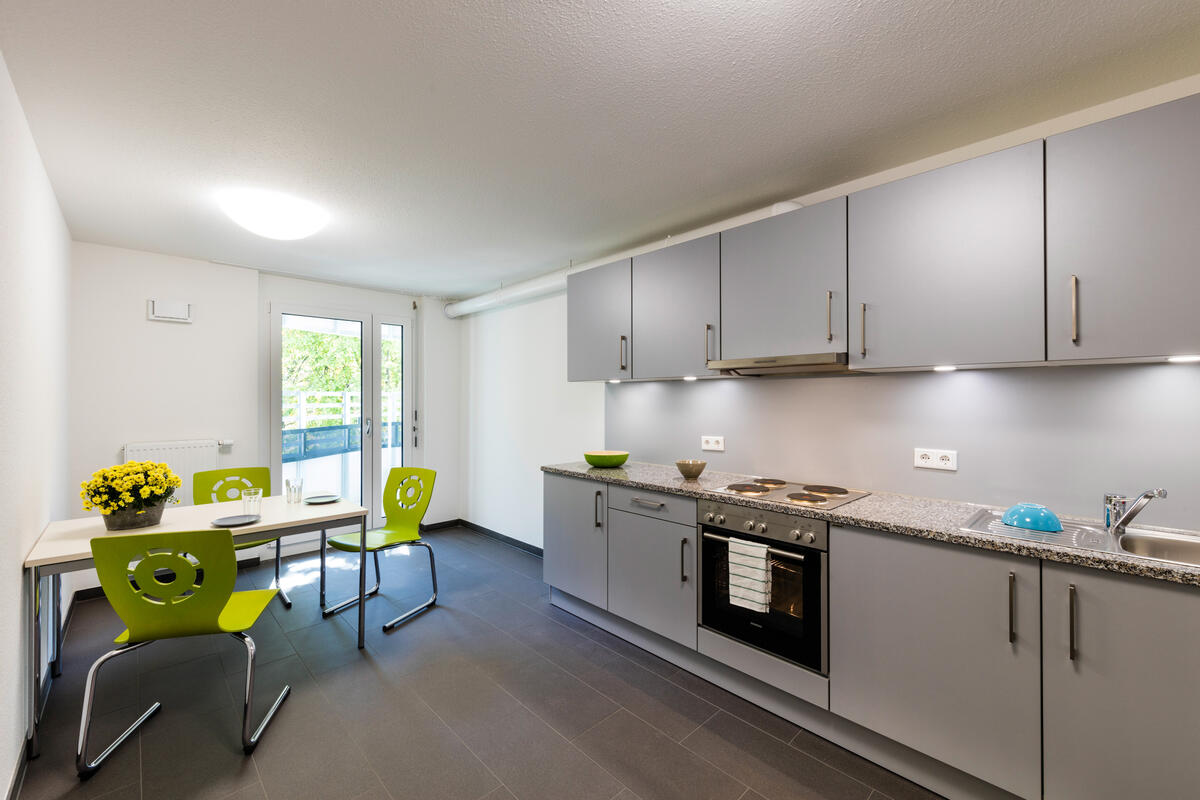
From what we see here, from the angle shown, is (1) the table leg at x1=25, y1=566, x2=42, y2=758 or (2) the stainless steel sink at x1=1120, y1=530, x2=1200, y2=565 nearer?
(2) the stainless steel sink at x1=1120, y1=530, x2=1200, y2=565

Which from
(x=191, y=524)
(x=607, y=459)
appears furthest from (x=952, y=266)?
(x=191, y=524)

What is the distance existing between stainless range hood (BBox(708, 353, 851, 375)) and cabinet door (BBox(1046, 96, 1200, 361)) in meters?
0.73

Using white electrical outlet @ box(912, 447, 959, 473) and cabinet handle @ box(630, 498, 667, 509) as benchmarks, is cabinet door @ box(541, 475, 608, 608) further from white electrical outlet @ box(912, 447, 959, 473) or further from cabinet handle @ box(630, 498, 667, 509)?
white electrical outlet @ box(912, 447, 959, 473)

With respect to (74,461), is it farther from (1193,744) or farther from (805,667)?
(1193,744)

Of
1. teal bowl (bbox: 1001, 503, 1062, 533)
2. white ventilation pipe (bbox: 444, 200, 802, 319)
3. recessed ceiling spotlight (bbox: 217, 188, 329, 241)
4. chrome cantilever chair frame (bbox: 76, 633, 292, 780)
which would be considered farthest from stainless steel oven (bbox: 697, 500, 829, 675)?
recessed ceiling spotlight (bbox: 217, 188, 329, 241)

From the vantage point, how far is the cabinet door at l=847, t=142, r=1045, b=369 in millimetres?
1815

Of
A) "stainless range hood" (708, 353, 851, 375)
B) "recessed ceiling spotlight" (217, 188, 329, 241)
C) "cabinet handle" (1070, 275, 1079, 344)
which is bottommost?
"stainless range hood" (708, 353, 851, 375)

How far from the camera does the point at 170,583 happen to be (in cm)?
198

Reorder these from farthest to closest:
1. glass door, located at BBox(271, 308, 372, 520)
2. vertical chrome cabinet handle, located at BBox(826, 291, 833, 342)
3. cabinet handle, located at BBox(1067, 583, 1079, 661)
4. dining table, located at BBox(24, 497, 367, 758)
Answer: glass door, located at BBox(271, 308, 372, 520)
vertical chrome cabinet handle, located at BBox(826, 291, 833, 342)
dining table, located at BBox(24, 497, 367, 758)
cabinet handle, located at BBox(1067, 583, 1079, 661)

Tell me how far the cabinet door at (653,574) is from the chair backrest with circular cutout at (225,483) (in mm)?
2646

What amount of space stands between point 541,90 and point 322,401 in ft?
13.2

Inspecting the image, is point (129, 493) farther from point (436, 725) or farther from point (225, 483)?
point (436, 725)

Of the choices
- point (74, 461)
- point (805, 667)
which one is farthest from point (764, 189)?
point (74, 461)

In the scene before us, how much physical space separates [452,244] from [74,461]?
310 cm
